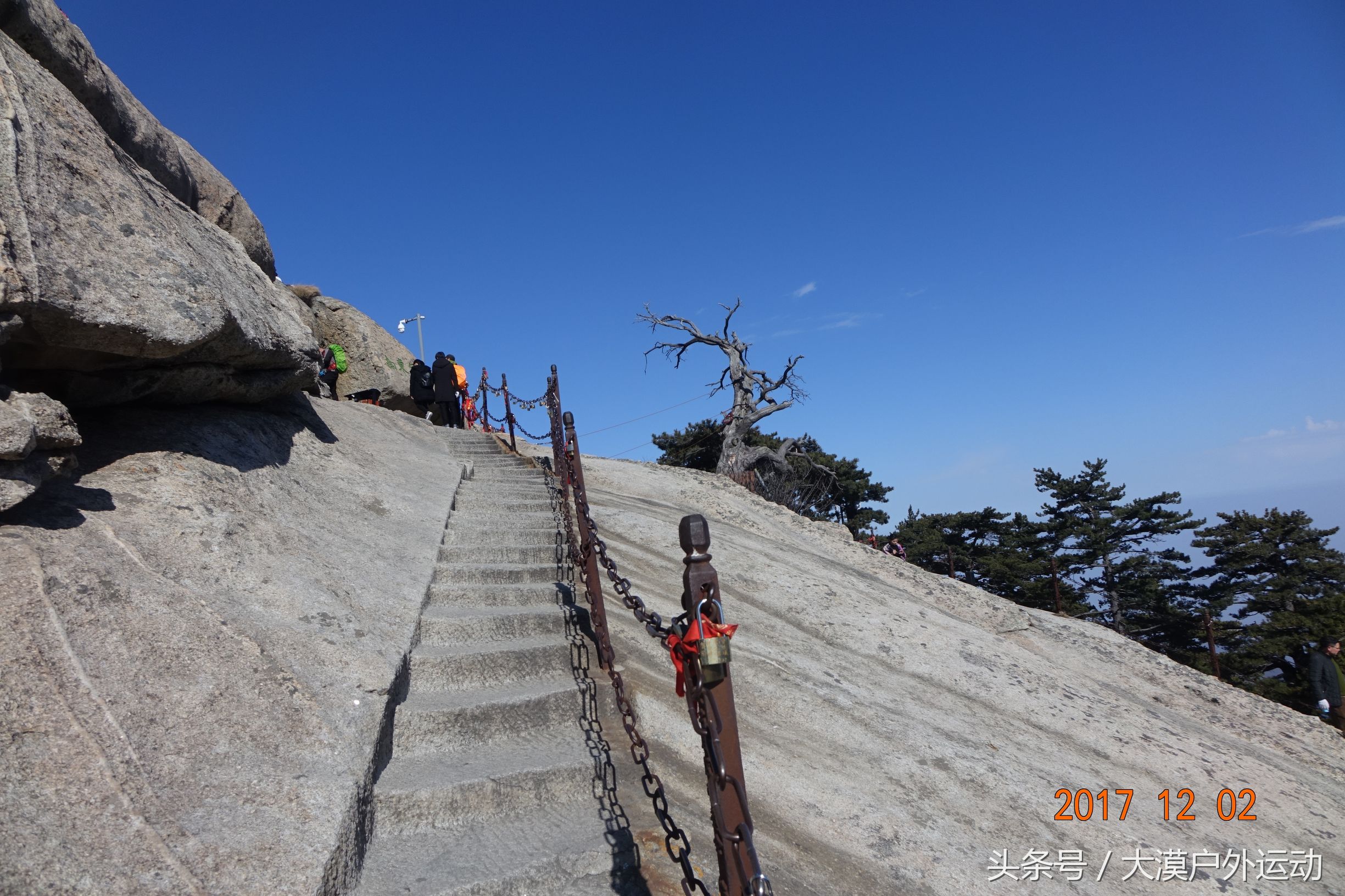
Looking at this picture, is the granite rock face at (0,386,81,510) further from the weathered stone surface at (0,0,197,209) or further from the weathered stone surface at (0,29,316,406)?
the weathered stone surface at (0,0,197,209)

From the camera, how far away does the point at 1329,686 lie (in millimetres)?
7863

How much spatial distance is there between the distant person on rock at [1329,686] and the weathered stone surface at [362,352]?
17108 millimetres

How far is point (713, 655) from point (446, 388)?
1172cm

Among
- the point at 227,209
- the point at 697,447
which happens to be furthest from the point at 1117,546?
the point at 227,209

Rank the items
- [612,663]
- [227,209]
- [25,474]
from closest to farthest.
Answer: [25,474]
[612,663]
[227,209]

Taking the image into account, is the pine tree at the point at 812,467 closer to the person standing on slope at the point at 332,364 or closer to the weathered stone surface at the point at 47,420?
the person standing on slope at the point at 332,364

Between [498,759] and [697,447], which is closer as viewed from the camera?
[498,759]

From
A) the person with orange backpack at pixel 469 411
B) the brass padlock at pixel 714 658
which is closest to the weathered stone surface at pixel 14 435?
the brass padlock at pixel 714 658

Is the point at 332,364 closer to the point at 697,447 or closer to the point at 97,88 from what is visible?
the point at 97,88

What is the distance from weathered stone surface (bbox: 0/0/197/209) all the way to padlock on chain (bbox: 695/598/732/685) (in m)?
5.46

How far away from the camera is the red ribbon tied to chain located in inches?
88.7

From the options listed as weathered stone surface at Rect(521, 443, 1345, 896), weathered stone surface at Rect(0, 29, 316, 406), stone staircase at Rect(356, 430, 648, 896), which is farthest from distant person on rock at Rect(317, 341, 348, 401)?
stone staircase at Rect(356, 430, 648, 896)

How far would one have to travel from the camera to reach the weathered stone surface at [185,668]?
2.28 metres

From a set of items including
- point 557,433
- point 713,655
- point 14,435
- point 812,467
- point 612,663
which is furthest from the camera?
point 812,467
